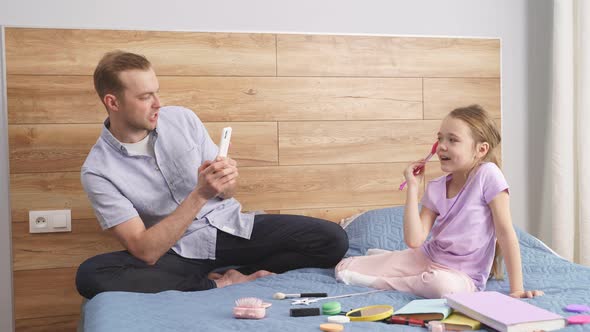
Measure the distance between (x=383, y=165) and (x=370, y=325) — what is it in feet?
4.29

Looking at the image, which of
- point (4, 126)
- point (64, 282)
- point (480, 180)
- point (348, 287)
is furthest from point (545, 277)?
point (4, 126)

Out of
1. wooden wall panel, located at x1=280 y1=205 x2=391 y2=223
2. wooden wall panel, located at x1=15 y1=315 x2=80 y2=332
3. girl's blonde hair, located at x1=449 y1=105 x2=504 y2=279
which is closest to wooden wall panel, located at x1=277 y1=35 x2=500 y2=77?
wooden wall panel, located at x1=280 y1=205 x2=391 y2=223

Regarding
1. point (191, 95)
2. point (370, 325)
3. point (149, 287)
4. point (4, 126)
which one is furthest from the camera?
point (191, 95)

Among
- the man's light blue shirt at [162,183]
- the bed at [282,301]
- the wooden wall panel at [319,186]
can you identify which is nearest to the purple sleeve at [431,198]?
the bed at [282,301]

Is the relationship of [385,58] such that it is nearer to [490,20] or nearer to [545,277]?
[490,20]

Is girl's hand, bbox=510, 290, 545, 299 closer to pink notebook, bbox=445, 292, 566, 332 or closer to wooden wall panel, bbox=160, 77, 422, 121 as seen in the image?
pink notebook, bbox=445, 292, 566, 332

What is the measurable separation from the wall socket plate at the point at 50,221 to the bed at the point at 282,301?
24.4 inches

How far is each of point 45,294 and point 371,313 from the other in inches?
53.6

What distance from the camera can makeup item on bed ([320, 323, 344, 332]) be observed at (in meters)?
1.37

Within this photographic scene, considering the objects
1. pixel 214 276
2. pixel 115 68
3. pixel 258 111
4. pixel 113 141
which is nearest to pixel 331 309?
pixel 214 276

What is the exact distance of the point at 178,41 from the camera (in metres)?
2.43

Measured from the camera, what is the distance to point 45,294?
2.34 meters

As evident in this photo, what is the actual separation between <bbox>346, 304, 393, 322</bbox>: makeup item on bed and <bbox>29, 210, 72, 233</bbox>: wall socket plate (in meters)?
1.26

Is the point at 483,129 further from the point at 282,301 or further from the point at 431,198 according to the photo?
the point at 282,301
